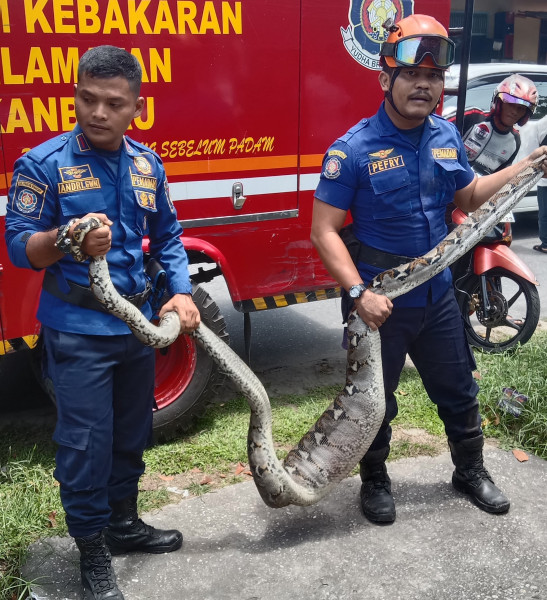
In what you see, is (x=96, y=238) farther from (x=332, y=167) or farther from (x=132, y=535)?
(x=132, y=535)

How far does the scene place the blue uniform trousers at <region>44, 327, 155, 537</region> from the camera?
2730mm

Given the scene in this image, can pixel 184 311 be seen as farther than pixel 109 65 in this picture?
Yes

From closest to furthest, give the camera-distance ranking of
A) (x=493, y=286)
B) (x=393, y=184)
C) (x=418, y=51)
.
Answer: (x=418, y=51), (x=393, y=184), (x=493, y=286)

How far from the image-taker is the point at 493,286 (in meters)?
5.59

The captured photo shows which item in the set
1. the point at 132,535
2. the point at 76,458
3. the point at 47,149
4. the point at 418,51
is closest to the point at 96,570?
the point at 132,535

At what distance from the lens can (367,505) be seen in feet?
11.5

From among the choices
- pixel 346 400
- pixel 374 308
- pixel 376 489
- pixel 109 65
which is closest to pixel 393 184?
pixel 374 308

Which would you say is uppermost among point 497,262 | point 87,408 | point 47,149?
point 47,149

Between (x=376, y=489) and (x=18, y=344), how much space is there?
2.06m

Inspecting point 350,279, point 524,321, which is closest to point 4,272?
point 350,279

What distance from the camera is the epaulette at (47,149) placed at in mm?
2637

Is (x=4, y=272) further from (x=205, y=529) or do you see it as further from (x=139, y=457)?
(x=205, y=529)

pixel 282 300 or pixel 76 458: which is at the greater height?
pixel 76 458

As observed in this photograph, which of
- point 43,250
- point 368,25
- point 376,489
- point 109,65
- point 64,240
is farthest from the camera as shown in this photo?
point 368,25
